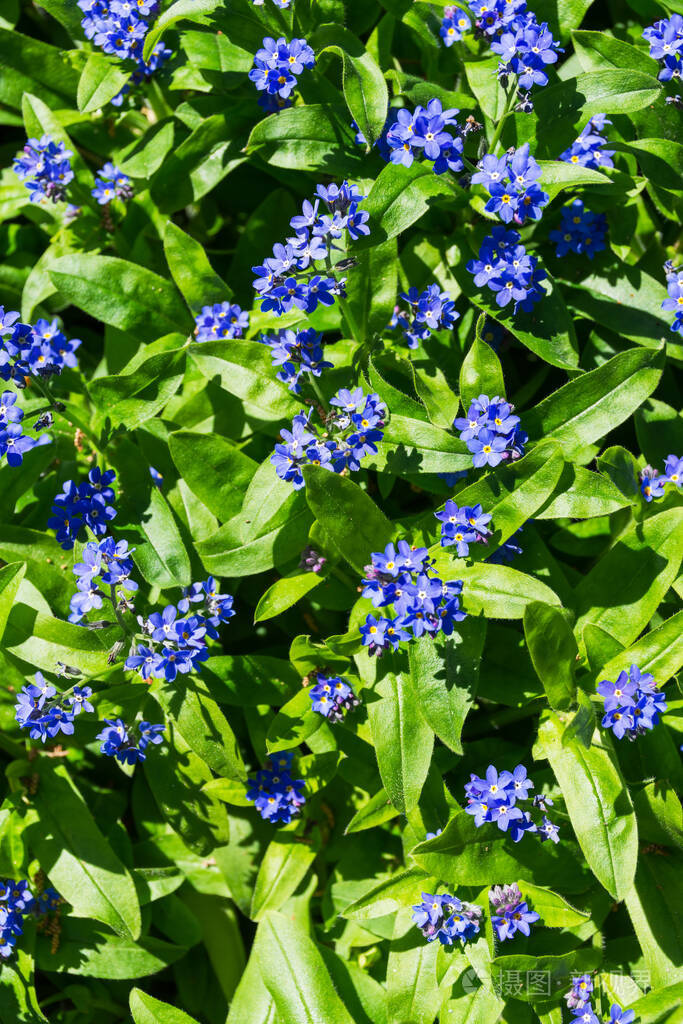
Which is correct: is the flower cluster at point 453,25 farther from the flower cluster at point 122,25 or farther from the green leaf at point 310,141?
the flower cluster at point 122,25

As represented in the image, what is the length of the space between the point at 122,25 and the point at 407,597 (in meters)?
3.64

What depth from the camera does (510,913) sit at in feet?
15.1

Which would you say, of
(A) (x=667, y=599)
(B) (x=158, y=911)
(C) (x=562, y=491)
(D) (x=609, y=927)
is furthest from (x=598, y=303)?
(B) (x=158, y=911)

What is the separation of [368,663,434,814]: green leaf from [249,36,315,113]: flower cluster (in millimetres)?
3153

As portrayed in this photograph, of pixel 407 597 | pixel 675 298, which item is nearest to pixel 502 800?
pixel 407 597

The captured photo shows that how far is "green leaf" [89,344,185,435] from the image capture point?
4996mm

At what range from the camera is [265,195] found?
6.48 m

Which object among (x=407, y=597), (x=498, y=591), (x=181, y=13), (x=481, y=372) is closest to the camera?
(x=407, y=597)

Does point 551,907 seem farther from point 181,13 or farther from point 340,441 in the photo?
point 181,13

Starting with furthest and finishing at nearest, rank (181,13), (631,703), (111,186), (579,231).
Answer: (111,186) → (579,231) → (181,13) → (631,703)

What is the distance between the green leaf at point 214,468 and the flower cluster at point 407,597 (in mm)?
998

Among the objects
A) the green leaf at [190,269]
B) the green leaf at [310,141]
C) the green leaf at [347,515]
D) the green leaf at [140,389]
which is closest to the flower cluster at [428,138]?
the green leaf at [310,141]

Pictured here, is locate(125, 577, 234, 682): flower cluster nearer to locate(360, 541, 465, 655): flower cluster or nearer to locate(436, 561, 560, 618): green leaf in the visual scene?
locate(360, 541, 465, 655): flower cluster

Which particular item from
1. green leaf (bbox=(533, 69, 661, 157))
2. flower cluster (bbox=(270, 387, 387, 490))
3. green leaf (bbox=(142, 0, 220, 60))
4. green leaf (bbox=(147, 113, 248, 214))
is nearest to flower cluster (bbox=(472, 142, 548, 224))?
green leaf (bbox=(533, 69, 661, 157))
